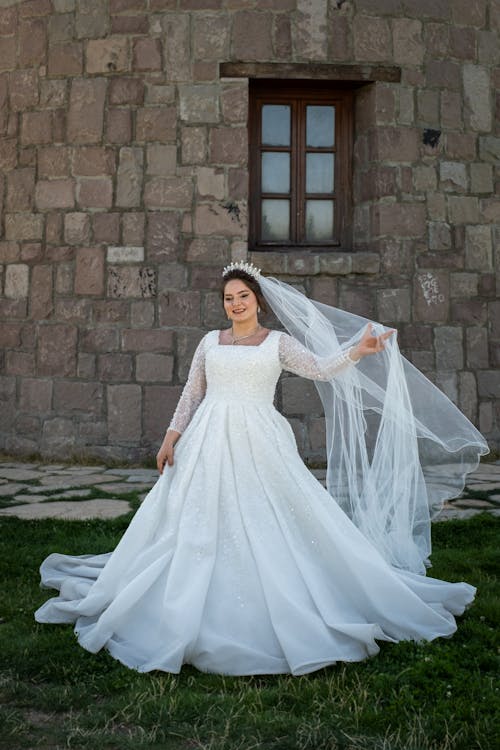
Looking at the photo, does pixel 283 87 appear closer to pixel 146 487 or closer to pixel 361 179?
pixel 361 179

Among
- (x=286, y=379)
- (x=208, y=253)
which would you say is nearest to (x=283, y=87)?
(x=208, y=253)

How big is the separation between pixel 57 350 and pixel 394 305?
298 cm

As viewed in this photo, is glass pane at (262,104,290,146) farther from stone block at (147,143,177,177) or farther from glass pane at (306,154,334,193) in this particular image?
stone block at (147,143,177,177)

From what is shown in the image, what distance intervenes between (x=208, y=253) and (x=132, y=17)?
83.5 inches

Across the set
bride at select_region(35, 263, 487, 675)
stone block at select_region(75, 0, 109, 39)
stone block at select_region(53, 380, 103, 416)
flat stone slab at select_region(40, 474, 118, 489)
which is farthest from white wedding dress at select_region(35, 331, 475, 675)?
stone block at select_region(75, 0, 109, 39)

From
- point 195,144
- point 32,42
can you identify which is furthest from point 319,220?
point 32,42

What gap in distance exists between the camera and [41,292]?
7805mm

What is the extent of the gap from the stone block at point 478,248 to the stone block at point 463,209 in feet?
0.26

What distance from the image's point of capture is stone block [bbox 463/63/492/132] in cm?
777

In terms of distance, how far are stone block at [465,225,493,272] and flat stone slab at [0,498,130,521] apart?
3865 millimetres

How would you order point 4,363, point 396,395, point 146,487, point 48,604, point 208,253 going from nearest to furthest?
point 48,604, point 396,395, point 146,487, point 208,253, point 4,363

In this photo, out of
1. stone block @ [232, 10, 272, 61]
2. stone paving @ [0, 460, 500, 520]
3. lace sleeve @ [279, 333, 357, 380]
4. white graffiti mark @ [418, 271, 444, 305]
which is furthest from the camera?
white graffiti mark @ [418, 271, 444, 305]

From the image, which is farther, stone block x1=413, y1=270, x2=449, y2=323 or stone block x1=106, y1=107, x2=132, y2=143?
stone block x1=413, y1=270, x2=449, y2=323

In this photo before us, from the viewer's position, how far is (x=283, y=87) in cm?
768
